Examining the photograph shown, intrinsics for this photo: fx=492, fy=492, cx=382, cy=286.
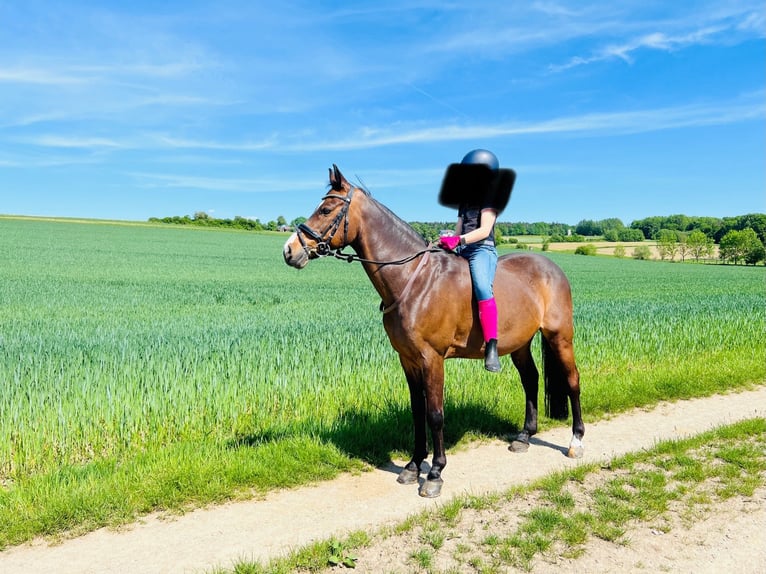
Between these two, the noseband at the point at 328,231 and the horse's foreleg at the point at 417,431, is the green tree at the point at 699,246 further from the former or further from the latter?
the noseband at the point at 328,231

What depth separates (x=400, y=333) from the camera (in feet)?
15.6

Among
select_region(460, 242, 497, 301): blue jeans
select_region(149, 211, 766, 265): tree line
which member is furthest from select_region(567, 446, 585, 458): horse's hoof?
select_region(149, 211, 766, 265): tree line

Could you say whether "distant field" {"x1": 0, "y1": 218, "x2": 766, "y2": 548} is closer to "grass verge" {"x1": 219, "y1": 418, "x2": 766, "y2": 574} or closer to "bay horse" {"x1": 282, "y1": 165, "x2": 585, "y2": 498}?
"bay horse" {"x1": 282, "y1": 165, "x2": 585, "y2": 498}

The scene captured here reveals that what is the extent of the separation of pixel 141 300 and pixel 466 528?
16.5 m

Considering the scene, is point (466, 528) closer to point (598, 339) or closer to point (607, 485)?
point (607, 485)

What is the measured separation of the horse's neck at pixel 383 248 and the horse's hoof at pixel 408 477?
1726mm

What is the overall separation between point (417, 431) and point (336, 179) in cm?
268

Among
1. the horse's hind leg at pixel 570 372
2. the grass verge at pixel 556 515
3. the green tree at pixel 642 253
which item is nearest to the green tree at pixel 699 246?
the green tree at pixel 642 253

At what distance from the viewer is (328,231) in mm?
4426

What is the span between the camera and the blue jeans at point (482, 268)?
16.2 ft

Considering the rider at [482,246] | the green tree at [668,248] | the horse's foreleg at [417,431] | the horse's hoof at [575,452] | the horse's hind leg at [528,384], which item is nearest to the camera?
the rider at [482,246]

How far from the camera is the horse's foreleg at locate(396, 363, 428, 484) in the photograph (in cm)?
496

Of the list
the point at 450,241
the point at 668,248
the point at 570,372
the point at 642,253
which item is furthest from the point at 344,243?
the point at 668,248

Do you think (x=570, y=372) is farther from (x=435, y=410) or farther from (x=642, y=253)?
(x=642, y=253)
